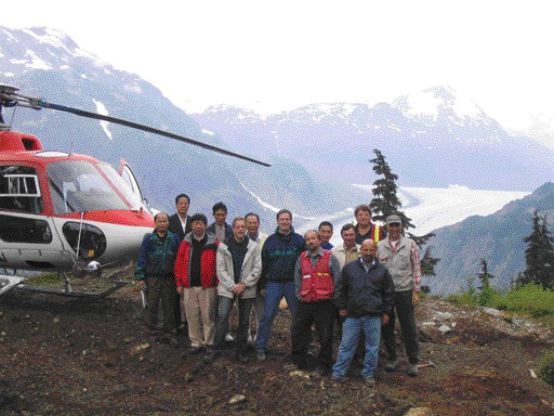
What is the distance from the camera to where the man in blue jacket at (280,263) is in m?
7.15

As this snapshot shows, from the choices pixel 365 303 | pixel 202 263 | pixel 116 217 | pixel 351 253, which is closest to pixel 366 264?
pixel 365 303

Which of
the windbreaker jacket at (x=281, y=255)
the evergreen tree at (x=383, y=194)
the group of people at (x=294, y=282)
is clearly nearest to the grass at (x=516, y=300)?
→ the group of people at (x=294, y=282)

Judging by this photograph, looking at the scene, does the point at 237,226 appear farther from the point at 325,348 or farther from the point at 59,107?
the point at 59,107

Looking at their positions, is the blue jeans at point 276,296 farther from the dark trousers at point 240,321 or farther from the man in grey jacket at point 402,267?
the man in grey jacket at point 402,267

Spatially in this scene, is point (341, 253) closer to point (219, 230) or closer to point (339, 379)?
point (339, 379)

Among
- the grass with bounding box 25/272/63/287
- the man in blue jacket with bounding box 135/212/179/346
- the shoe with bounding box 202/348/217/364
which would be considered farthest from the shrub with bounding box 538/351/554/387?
the grass with bounding box 25/272/63/287

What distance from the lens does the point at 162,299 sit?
802cm

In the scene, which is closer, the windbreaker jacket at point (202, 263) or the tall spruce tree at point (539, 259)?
the windbreaker jacket at point (202, 263)

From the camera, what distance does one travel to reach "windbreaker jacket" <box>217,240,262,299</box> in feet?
23.8

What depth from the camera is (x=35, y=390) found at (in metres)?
6.31

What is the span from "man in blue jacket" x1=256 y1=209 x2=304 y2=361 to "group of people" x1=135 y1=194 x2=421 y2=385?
13 millimetres

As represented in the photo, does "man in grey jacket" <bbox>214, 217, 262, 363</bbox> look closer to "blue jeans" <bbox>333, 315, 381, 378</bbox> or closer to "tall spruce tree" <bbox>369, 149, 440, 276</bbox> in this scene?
"blue jeans" <bbox>333, 315, 381, 378</bbox>

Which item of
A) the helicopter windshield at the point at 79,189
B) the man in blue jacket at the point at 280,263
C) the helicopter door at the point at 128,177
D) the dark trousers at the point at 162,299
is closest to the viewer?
the man in blue jacket at the point at 280,263

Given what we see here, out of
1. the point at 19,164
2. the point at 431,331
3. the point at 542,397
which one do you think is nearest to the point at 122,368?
the point at 19,164
